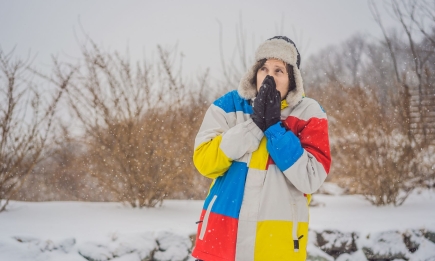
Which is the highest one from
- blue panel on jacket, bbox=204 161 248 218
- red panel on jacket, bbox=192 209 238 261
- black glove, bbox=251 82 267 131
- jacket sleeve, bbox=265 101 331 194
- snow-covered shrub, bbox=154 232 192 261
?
black glove, bbox=251 82 267 131

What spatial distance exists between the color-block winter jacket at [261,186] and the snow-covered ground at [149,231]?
219 centimetres

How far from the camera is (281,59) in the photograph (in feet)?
5.25

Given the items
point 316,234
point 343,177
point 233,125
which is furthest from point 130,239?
point 343,177

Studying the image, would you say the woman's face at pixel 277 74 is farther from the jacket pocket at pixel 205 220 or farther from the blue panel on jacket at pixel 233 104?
the jacket pocket at pixel 205 220

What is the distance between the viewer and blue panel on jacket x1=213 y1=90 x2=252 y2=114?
5.29 feet

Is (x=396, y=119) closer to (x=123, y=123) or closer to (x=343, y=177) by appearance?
(x=343, y=177)

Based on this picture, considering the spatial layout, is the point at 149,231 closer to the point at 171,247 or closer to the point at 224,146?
the point at 171,247

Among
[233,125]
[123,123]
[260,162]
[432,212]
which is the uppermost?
[123,123]

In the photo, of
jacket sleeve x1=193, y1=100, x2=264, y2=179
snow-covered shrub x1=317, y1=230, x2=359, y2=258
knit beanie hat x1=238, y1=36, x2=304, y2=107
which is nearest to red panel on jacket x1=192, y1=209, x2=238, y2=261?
jacket sleeve x1=193, y1=100, x2=264, y2=179

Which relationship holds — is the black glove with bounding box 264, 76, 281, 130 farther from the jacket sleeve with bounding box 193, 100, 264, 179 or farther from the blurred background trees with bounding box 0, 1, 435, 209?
the blurred background trees with bounding box 0, 1, 435, 209

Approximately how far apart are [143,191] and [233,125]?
3022 millimetres

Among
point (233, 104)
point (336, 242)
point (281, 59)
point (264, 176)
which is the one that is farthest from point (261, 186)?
point (336, 242)

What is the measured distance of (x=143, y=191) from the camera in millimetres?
4375

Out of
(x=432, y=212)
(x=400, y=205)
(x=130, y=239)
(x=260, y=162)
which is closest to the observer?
(x=260, y=162)
